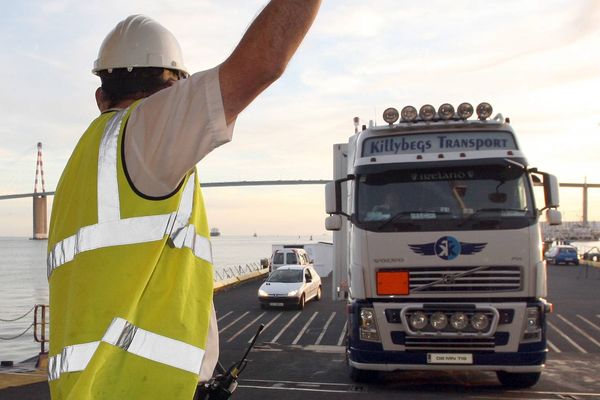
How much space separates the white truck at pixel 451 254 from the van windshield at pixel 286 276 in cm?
1485

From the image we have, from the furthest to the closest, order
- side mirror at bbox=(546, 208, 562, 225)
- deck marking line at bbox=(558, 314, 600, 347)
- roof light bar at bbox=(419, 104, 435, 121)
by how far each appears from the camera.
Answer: deck marking line at bbox=(558, 314, 600, 347), roof light bar at bbox=(419, 104, 435, 121), side mirror at bbox=(546, 208, 562, 225)

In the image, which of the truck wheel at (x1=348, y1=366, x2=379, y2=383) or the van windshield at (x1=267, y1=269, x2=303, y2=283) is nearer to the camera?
the truck wheel at (x1=348, y1=366, x2=379, y2=383)

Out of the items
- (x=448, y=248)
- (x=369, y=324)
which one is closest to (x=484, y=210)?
(x=448, y=248)

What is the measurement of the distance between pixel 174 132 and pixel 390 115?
8326 mm

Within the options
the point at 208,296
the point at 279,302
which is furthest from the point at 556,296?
the point at 208,296

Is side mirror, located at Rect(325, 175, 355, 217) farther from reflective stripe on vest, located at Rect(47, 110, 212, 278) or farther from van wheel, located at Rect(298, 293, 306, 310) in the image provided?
van wheel, located at Rect(298, 293, 306, 310)

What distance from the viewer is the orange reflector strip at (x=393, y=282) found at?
8906mm

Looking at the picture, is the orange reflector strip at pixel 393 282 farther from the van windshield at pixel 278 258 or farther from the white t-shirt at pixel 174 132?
the van windshield at pixel 278 258

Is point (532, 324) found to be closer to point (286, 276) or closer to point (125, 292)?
point (125, 292)

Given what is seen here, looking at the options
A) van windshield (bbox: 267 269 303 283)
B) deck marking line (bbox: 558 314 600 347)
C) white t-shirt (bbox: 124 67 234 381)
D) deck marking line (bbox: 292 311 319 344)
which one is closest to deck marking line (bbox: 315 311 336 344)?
deck marking line (bbox: 292 311 319 344)

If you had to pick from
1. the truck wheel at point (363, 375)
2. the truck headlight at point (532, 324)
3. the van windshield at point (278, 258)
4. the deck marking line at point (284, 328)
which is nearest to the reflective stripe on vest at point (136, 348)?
the truck headlight at point (532, 324)

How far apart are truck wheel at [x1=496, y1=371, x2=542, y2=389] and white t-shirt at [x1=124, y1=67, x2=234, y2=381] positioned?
9.32 metres

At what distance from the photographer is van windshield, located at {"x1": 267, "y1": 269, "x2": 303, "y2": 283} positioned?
24.0m

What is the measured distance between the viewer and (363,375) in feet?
33.4
